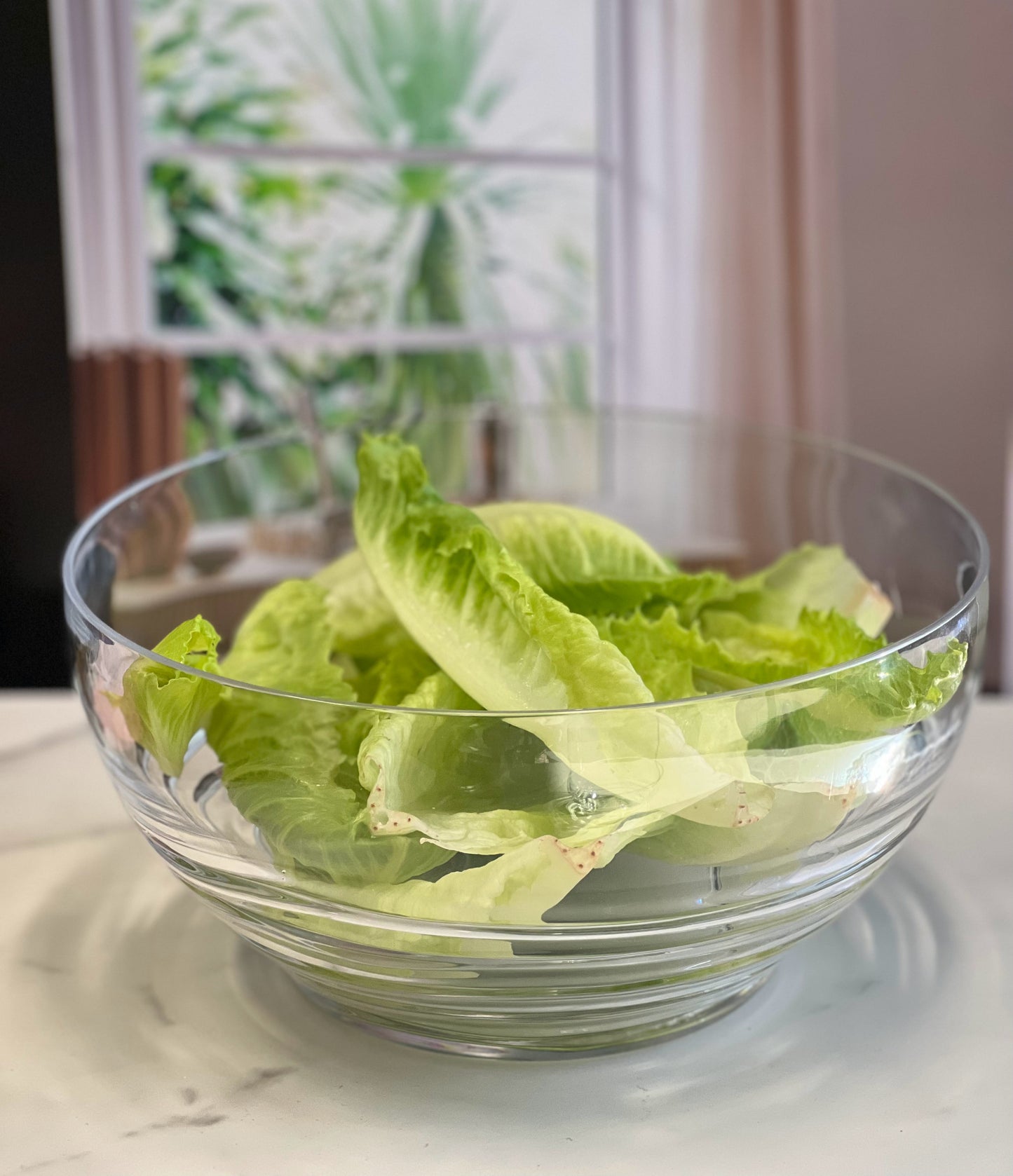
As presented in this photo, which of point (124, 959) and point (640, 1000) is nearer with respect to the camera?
point (640, 1000)

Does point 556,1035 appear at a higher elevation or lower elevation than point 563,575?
lower

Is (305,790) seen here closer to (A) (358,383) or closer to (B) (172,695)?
(B) (172,695)

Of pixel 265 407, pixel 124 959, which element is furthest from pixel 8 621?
pixel 124 959

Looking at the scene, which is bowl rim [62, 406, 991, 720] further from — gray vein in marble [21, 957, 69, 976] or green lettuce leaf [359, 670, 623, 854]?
gray vein in marble [21, 957, 69, 976]

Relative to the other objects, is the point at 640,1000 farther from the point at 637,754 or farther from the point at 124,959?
the point at 124,959

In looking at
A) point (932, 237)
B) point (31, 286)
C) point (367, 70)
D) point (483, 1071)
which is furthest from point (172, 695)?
point (367, 70)

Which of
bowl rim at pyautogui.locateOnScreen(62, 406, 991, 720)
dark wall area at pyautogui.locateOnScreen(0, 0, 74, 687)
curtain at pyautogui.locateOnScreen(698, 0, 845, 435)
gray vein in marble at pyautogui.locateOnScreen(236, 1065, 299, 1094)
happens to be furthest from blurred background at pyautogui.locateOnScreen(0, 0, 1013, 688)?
gray vein in marble at pyautogui.locateOnScreen(236, 1065, 299, 1094)
